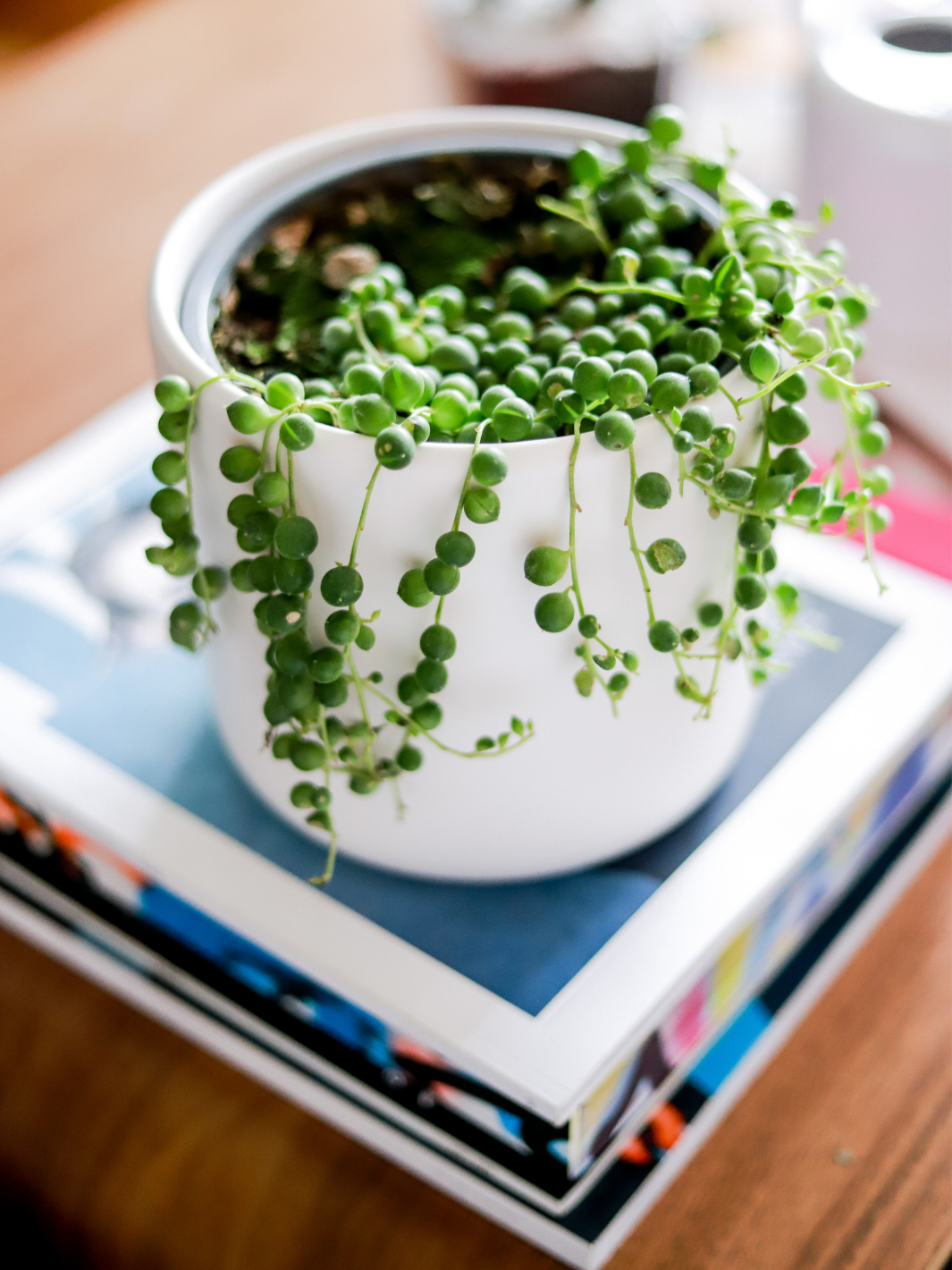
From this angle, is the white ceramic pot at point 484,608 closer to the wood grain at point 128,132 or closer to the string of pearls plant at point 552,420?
the string of pearls plant at point 552,420

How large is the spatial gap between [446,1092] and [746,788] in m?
0.15

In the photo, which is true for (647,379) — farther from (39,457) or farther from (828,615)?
(39,457)

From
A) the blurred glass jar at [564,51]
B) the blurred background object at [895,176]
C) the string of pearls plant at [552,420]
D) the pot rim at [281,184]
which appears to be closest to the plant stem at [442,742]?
the string of pearls plant at [552,420]

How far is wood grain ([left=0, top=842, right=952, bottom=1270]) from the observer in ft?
1.29

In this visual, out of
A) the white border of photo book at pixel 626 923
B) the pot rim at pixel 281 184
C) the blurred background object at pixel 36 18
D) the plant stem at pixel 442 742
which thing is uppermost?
the pot rim at pixel 281 184

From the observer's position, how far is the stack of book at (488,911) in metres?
0.38

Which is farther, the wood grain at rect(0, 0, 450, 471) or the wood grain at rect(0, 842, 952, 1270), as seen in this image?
A: the wood grain at rect(0, 0, 450, 471)

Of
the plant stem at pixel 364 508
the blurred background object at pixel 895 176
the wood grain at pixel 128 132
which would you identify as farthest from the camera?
the wood grain at pixel 128 132

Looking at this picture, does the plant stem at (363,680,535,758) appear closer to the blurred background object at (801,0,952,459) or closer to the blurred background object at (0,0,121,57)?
the blurred background object at (801,0,952,459)

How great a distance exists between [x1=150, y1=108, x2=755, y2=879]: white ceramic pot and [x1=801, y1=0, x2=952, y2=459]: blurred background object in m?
0.21

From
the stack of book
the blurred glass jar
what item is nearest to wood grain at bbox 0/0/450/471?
the blurred glass jar

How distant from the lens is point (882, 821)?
A: 479 millimetres

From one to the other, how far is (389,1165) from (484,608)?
217 mm

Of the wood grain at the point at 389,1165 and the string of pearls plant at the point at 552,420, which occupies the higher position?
the string of pearls plant at the point at 552,420
